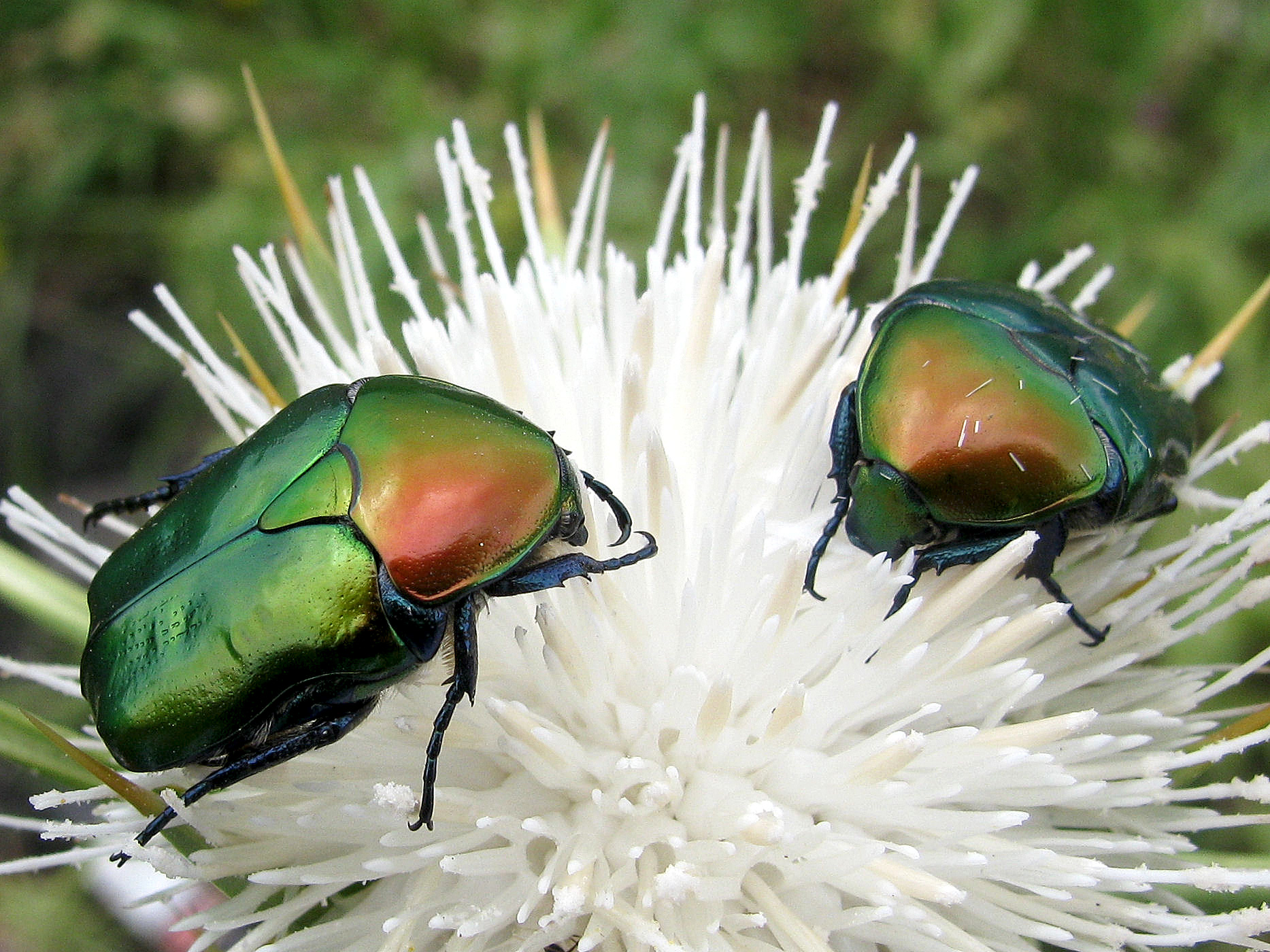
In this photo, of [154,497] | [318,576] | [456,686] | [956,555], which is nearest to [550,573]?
[456,686]

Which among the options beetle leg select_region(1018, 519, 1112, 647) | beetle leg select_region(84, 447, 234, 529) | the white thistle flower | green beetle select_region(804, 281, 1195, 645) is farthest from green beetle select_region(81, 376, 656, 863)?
beetle leg select_region(1018, 519, 1112, 647)

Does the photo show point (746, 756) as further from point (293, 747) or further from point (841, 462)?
point (293, 747)

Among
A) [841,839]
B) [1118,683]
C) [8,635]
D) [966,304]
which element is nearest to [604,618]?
[841,839]

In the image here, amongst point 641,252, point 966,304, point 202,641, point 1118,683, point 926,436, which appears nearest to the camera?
point 202,641

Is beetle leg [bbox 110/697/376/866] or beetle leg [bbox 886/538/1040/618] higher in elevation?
beetle leg [bbox 886/538/1040/618]

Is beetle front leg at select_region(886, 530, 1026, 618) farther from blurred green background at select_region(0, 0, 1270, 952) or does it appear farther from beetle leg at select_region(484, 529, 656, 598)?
blurred green background at select_region(0, 0, 1270, 952)

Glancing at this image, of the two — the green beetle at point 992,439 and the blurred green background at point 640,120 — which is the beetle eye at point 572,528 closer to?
the green beetle at point 992,439

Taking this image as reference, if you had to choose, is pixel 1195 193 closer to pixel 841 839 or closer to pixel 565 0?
pixel 565 0
